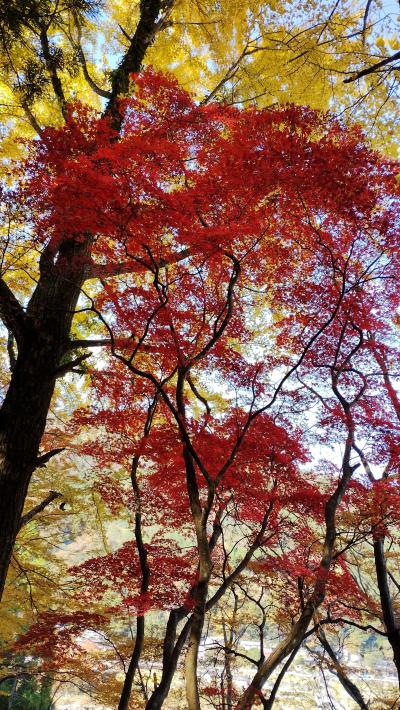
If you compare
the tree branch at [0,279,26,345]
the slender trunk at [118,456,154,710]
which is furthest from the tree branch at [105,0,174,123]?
the slender trunk at [118,456,154,710]

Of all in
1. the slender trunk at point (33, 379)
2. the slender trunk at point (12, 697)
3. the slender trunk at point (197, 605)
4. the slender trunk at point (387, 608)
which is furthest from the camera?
the slender trunk at point (12, 697)

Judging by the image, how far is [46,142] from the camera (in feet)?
19.0

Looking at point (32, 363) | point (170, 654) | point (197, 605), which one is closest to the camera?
point (197, 605)

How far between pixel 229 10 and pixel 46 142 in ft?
19.3

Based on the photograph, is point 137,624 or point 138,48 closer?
point 137,624

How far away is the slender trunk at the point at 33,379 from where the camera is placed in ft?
16.1

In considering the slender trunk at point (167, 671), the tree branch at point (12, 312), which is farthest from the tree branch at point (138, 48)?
the slender trunk at point (167, 671)

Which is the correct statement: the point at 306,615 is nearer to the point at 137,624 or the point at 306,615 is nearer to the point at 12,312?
the point at 137,624

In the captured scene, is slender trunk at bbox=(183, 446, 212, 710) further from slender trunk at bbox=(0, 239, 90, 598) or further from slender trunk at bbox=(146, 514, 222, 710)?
slender trunk at bbox=(0, 239, 90, 598)

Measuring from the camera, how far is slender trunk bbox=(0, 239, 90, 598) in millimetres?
4922

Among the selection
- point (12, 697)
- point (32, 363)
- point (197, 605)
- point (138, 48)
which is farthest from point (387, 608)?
point (12, 697)

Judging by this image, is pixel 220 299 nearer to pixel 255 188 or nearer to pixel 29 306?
pixel 255 188

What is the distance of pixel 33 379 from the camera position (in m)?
5.44

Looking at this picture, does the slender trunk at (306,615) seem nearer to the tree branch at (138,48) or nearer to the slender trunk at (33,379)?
the slender trunk at (33,379)
